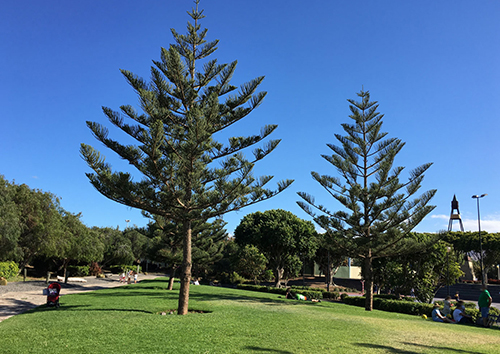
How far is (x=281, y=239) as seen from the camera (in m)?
33.7

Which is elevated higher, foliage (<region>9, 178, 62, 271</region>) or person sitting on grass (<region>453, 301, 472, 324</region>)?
foliage (<region>9, 178, 62, 271</region>)

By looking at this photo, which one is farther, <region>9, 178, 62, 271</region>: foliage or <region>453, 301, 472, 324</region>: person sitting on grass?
<region>9, 178, 62, 271</region>: foliage

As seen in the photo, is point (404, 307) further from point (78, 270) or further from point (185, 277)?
point (78, 270)

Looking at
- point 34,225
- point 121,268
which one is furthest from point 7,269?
point 121,268

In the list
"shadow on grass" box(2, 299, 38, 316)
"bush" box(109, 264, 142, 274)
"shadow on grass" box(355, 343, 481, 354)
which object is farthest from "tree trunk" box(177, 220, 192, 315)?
"bush" box(109, 264, 142, 274)

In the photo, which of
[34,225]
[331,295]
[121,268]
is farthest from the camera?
[121,268]

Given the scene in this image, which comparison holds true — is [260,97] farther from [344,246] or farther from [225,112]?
[344,246]

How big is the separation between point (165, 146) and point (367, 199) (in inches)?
374

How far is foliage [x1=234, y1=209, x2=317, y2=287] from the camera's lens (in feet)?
112

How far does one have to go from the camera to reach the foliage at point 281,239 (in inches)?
1347

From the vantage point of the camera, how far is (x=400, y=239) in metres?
15.5

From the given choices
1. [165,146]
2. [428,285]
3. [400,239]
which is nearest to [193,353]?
[165,146]

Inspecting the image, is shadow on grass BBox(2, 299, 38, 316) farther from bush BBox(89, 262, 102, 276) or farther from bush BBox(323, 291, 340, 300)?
bush BBox(89, 262, 102, 276)

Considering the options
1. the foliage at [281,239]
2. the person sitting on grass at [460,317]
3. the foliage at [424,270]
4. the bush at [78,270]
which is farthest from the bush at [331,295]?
the bush at [78,270]
